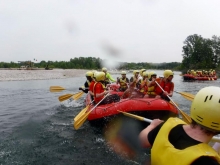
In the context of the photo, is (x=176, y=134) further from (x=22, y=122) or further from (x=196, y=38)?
(x=196, y=38)

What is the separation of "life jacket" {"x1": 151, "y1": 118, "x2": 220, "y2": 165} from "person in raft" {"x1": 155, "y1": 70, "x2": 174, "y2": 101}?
629 centimetres

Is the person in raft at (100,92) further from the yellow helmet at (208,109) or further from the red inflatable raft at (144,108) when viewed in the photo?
the yellow helmet at (208,109)

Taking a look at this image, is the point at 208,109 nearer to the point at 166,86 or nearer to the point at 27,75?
the point at 166,86

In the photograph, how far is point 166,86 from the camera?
7.96 meters

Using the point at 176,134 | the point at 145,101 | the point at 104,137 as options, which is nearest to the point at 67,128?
the point at 104,137

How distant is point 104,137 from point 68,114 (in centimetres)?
361

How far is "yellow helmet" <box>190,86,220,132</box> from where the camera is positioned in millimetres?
1390

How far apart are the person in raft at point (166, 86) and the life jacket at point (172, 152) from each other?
6286 millimetres

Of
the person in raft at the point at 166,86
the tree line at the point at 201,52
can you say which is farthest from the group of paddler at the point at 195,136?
the tree line at the point at 201,52

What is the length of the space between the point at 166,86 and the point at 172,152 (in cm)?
666

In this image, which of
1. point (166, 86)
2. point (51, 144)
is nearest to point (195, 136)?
point (51, 144)

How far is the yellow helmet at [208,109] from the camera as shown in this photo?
1.39 m

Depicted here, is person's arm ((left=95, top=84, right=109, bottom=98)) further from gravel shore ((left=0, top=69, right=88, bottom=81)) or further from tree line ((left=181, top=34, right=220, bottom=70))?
tree line ((left=181, top=34, right=220, bottom=70))

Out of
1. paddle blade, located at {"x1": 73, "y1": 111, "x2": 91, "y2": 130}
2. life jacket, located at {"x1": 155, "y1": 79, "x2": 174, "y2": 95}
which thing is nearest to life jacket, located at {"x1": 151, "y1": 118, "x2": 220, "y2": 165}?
paddle blade, located at {"x1": 73, "y1": 111, "x2": 91, "y2": 130}
